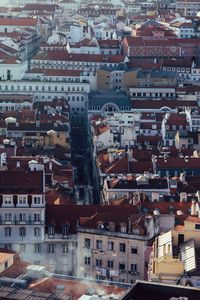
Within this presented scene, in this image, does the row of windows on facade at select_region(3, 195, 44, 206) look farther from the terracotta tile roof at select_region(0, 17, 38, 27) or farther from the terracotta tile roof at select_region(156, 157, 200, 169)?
Answer: the terracotta tile roof at select_region(0, 17, 38, 27)

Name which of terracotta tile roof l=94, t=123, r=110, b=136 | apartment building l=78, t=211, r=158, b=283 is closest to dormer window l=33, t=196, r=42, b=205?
apartment building l=78, t=211, r=158, b=283

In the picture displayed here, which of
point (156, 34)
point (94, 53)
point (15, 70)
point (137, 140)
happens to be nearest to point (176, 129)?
point (137, 140)

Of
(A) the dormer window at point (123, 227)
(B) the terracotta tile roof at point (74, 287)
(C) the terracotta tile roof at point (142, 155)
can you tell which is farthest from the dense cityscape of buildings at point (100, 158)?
(C) the terracotta tile roof at point (142, 155)

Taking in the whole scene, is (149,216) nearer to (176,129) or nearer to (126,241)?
(126,241)

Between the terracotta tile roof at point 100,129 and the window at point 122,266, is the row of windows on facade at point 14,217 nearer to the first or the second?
the window at point 122,266

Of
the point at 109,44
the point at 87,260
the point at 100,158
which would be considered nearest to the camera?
the point at 87,260

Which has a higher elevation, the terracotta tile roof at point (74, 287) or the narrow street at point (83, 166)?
the terracotta tile roof at point (74, 287)

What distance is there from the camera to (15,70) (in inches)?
5157

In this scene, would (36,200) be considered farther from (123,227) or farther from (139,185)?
(139,185)

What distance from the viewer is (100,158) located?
3346 inches

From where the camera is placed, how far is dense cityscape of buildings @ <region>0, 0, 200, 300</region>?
150ft

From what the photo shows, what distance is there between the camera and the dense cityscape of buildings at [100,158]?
45594 mm

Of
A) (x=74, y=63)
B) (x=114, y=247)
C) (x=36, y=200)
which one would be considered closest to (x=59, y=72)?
(x=74, y=63)

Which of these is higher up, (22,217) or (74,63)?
(22,217)
